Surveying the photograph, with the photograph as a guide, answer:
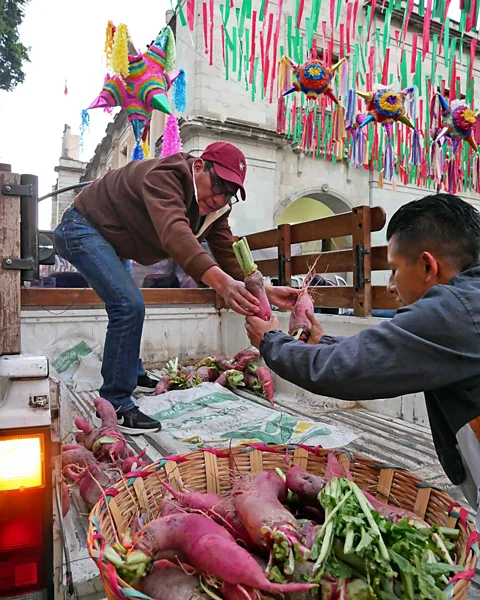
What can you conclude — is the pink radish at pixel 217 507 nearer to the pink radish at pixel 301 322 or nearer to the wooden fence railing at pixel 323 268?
the pink radish at pixel 301 322

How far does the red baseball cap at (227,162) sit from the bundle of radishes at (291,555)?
6.24ft

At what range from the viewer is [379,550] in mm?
1165

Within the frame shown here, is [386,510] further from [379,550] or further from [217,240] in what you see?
[217,240]

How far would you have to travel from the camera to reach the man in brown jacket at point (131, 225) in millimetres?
2779

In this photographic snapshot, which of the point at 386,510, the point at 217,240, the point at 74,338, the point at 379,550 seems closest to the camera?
the point at 379,550

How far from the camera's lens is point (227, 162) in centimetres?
275

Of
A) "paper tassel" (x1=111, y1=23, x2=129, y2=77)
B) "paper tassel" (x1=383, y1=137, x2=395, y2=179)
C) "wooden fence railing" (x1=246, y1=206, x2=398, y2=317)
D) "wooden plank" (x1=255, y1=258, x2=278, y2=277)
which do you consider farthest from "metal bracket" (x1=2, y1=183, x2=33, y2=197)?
"paper tassel" (x1=383, y1=137, x2=395, y2=179)

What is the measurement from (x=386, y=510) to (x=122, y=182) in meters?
2.58

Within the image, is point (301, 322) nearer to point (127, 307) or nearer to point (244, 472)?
point (244, 472)

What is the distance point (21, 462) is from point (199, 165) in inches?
85.9

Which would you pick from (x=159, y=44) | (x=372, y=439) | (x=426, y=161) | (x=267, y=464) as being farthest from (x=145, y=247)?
(x=426, y=161)

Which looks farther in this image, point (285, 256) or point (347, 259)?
point (285, 256)

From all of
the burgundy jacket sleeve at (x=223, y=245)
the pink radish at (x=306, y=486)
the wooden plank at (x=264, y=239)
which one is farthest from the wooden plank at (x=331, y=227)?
the pink radish at (x=306, y=486)

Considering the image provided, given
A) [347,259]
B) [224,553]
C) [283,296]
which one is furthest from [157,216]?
[347,259]
